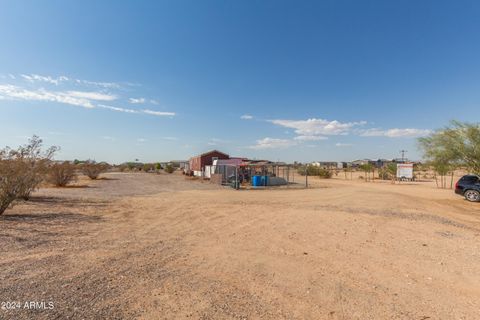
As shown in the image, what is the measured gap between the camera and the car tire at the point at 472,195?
19016 millimetres

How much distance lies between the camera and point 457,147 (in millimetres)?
19297

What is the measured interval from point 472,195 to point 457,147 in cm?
333

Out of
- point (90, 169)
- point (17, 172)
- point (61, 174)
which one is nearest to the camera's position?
point (17, 172)

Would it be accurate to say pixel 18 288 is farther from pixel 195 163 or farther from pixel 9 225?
pixel 195 163

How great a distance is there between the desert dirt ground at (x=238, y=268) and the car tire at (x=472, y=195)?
35.5 feet

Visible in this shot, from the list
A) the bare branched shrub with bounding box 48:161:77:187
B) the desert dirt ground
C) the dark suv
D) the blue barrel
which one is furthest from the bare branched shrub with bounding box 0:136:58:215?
the dark suv

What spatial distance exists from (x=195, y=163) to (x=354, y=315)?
50104 millimetres

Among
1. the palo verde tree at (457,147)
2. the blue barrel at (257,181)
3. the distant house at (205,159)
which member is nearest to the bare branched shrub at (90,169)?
the distant house at (205,159)

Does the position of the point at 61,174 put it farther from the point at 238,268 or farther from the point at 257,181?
the point at 238,268

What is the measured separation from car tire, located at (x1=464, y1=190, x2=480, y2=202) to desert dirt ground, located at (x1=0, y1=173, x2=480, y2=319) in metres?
10.8

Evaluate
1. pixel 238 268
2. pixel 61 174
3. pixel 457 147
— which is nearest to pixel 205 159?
pixel 61 174

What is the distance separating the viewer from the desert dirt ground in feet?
13.7

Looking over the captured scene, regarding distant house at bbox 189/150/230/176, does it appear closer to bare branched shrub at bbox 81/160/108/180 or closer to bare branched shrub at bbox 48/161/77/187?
bare branched shrub at bbox 81/160/108/180

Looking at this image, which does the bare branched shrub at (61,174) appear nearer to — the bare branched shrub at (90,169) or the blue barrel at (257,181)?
the bare branched shrub at (90,169)
